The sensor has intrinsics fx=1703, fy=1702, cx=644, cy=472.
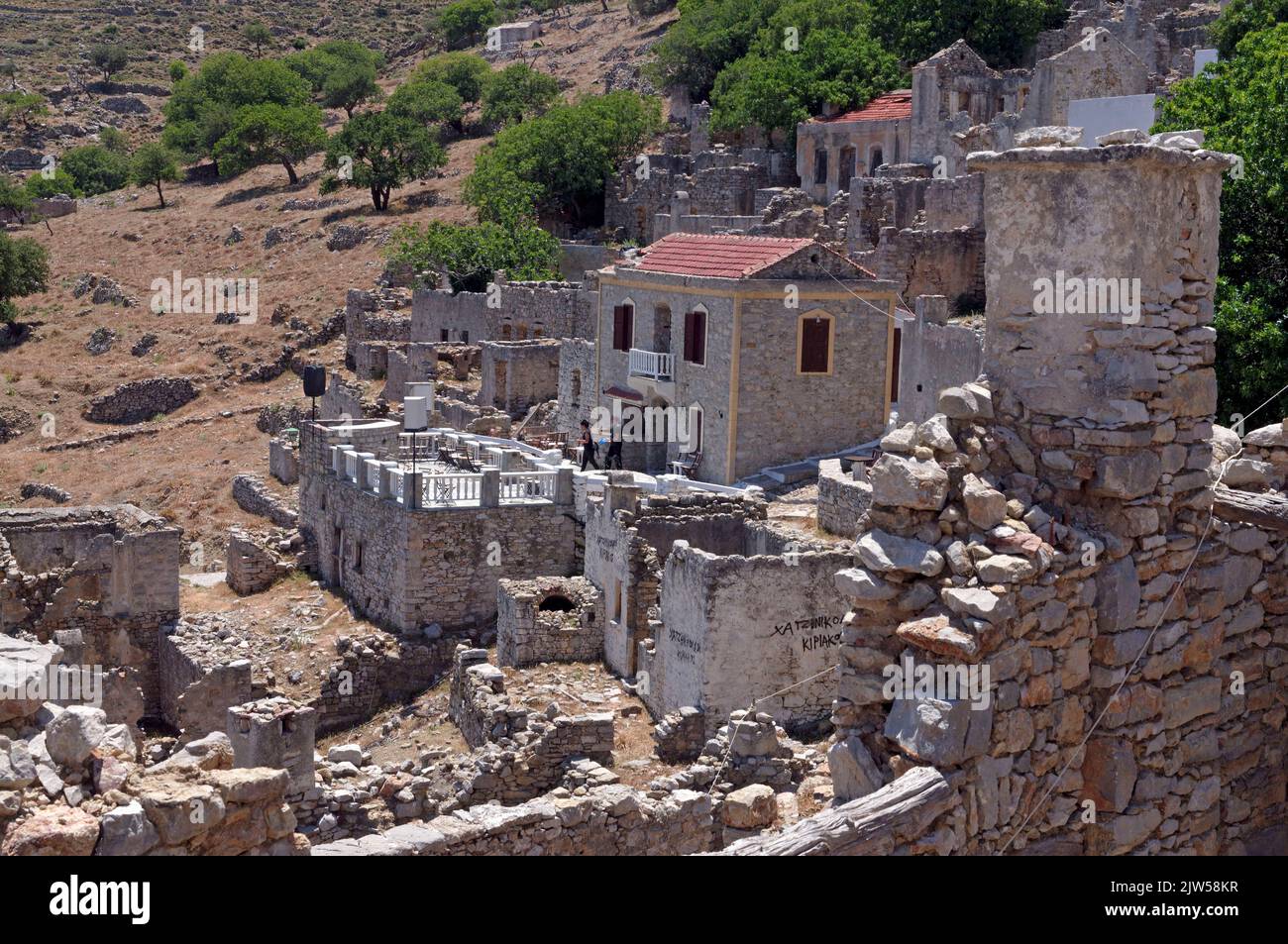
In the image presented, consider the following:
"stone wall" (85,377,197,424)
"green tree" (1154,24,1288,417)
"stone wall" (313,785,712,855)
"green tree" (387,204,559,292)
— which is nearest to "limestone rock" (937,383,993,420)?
"stone wall" (313,785,712,855)

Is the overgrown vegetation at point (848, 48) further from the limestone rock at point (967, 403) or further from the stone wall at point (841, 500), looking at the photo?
the limestone rock at point (967, 403)

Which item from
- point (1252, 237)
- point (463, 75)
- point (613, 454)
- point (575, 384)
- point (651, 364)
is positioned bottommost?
point (613, 454)

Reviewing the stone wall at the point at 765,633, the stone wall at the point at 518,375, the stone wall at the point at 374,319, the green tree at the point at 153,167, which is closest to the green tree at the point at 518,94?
the green tree at the point at 153,167

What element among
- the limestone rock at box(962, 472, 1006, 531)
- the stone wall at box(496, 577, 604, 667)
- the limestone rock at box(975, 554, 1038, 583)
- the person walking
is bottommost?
the stone wall at box(496, 577, 604, 667)

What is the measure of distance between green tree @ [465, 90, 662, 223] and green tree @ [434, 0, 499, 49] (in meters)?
41.7

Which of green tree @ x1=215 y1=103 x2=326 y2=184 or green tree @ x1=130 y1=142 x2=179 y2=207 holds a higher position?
green tree @ x1=215 y1=103 x2=326 y2=184

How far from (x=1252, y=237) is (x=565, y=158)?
107 ft

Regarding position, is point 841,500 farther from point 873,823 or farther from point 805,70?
point 805,70

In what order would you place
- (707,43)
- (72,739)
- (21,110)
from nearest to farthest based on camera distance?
(72,739)
(707,43)
(21,110)

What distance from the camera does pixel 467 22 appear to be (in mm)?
94250

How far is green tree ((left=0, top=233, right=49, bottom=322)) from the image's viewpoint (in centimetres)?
5503

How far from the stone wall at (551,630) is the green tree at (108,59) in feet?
279

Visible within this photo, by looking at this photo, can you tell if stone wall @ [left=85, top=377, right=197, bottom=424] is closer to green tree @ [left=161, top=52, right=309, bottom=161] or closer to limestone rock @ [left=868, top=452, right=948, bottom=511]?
green tree @ [left=161, top=52, right=309, bottom=161]

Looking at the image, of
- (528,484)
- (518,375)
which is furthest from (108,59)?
(528,484)
